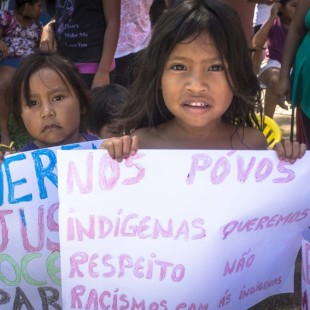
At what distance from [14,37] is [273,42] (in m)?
2.16

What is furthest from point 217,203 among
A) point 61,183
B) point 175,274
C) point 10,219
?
point 10,219

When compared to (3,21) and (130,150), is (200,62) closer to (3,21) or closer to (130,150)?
(130,150)

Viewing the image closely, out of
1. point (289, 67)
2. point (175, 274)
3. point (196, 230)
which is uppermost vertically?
point (289, 67)

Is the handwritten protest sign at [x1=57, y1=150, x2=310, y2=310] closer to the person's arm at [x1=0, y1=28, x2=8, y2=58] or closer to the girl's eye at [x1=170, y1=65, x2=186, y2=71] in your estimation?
the girl's eye at [x1=170, y1=65, x2=186, y2=71]

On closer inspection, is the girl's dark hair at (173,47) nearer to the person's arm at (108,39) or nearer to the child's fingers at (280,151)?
the child's fingers at (280,151)

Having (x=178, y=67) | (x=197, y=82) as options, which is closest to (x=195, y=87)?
(x=197, y=82)

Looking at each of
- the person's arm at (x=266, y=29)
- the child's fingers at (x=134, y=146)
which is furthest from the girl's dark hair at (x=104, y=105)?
the person's arm at (x=266, y=29)

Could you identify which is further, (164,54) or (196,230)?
(164,54)

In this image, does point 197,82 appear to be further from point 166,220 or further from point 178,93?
point 166,220

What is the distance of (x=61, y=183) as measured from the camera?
5.65ft

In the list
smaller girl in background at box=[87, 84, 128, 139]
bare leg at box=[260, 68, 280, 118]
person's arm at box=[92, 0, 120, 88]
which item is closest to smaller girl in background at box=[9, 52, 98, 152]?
smaller girl in background at box=[87, 84, 128, 139]

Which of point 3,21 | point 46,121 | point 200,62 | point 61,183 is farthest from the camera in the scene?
point 3,21

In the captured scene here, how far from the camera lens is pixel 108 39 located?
3234 mm

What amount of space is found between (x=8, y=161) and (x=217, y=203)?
0.69 m
